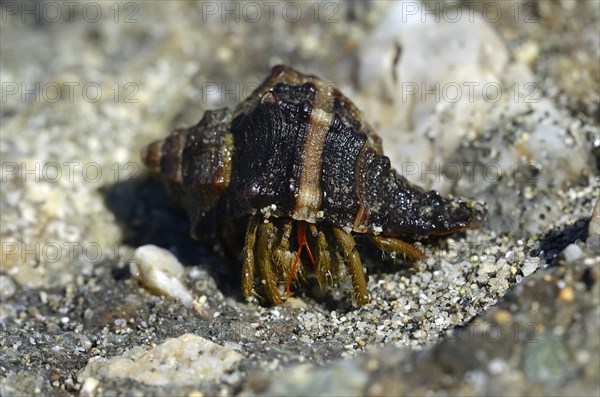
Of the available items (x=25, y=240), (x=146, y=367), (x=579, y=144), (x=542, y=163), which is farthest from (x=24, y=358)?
(x=579, y=144)

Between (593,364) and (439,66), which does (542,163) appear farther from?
(593,364)

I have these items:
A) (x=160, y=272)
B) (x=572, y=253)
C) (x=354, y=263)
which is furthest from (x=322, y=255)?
(x=572, y=253)

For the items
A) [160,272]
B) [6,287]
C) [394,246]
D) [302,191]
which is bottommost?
[6,287]

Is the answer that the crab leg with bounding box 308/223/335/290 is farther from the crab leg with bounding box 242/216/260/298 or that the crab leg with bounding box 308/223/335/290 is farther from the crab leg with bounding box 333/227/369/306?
the crab leg with bounding box 242/216/260/298

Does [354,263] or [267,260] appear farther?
[267,260]

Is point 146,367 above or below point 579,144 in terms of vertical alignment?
below

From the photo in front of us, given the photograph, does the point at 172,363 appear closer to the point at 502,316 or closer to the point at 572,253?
the point at 502,316

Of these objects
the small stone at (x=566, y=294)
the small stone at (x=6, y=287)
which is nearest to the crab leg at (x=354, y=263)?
the small stone at (x=566, y=294)
